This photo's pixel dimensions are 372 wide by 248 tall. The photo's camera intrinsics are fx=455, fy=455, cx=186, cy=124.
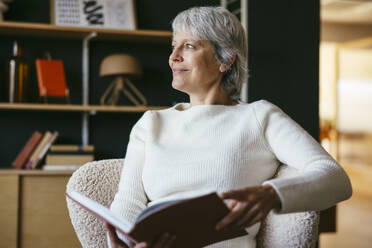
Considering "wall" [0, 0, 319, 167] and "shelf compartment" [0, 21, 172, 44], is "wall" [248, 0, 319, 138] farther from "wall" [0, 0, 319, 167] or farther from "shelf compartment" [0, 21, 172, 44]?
"shelf compartment" [0, 21, 172, 44]

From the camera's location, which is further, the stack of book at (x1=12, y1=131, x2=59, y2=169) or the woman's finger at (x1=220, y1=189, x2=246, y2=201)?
the stack of book at (x1=12, y1=131, x2=59, y2=169)

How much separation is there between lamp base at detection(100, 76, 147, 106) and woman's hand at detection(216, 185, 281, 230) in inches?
84.6

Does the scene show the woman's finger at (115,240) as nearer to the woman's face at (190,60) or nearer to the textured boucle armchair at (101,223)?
the textured boucle armchair at (101,223)

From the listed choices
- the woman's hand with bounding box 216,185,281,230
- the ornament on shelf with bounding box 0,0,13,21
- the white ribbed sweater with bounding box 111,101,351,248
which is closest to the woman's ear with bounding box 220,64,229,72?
the white ribbed sweater with bounding box 111,101,351,248

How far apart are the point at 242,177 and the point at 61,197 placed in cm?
173

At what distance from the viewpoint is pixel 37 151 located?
2.86m

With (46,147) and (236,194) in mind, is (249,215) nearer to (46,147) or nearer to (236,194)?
(236,194)

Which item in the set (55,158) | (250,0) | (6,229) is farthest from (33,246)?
(250,0)

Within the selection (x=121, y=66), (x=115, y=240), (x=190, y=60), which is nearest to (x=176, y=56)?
(x=190, y=60)

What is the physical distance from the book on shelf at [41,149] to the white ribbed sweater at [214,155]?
1541 mm

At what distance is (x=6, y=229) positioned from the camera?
2680 millimetres

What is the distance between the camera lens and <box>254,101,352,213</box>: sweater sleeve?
1058 mm

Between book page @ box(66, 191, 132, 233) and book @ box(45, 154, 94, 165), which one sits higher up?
book page @ box(66, 191, 132, 233)

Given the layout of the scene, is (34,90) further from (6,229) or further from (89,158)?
(6,229)
